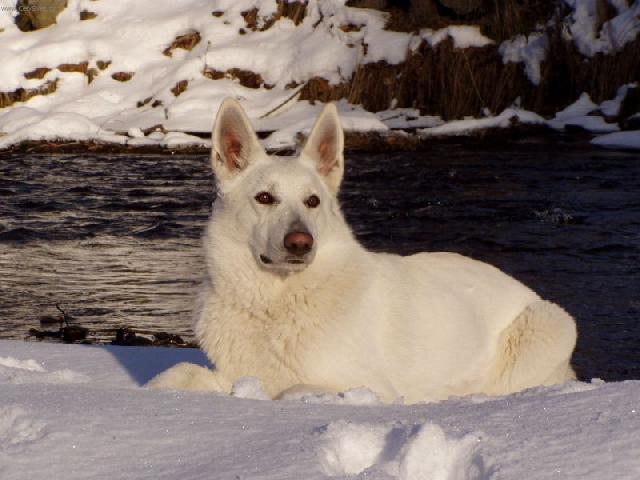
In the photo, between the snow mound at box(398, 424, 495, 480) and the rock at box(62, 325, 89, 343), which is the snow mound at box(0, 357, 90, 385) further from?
the rock at box(62, 325, 89, 343)

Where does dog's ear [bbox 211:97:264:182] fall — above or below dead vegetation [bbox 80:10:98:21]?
above

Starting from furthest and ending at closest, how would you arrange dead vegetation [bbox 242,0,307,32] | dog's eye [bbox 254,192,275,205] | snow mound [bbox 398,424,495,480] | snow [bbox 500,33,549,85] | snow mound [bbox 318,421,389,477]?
1. dead vegetation [bbox 242,0,307,32]
2. snow [bbox 500,33,549,85]
3. dog's eye [bbox 254,192,275,205]
4. snow mound [bbox 318,421,389,477]
5. snow mound [bbox 398,424,495,480]

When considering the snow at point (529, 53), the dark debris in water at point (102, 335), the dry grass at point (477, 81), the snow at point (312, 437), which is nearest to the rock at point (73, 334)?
the dark debris in water at point (102, 335)

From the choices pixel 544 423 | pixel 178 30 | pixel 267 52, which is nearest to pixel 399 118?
pixel 267 52

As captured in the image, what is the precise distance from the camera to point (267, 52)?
22516 mm

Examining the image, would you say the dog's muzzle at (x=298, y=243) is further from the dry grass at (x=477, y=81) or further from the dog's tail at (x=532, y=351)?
the dry grass at (x=477, y=81)

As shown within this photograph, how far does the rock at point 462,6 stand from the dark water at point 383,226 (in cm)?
515

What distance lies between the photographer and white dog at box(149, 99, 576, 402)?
5.05 metres

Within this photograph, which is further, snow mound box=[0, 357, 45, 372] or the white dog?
snow mound box=[0, 357, 45, 372]

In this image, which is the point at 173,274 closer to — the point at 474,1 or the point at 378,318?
the point at 378,318

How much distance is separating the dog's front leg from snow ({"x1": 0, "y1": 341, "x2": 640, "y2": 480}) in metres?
0.68

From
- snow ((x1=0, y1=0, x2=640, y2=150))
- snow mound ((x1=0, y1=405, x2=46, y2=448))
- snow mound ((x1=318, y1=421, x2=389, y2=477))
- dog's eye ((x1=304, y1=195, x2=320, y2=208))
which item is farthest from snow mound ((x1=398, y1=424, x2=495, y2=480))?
snow ((x1=0, y1=0, x2=640, y2=150))

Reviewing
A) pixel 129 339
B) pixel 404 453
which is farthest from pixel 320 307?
pixel 129 339

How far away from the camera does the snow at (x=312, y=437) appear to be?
3.01 m
